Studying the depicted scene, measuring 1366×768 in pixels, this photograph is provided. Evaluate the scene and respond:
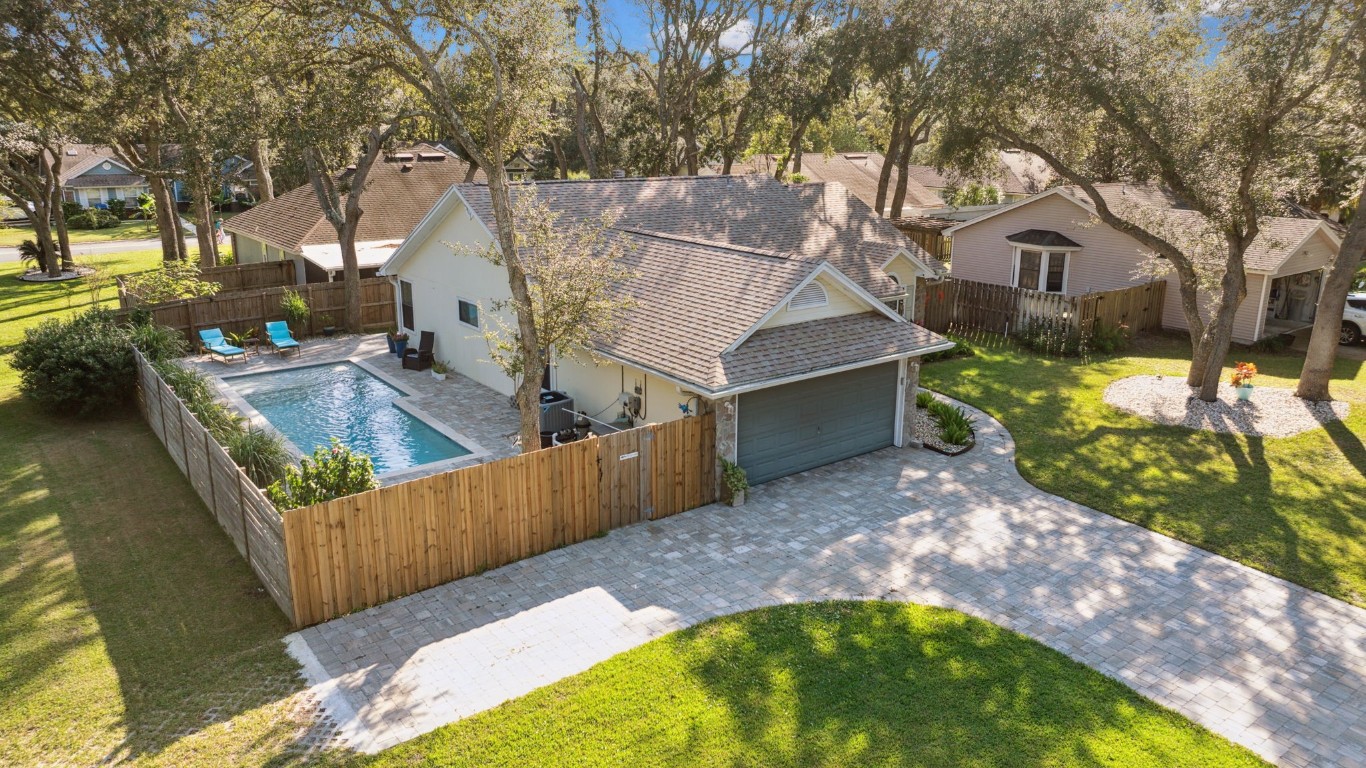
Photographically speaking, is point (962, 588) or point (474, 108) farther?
point (474, 108)

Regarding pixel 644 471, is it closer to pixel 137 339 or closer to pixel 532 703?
pixel 532 703

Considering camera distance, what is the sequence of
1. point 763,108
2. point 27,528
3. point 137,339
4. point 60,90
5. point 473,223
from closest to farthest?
point 27,528, point 137,339, point 473,223, point 60,90, point 763,108

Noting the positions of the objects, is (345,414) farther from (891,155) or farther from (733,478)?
(891,155)

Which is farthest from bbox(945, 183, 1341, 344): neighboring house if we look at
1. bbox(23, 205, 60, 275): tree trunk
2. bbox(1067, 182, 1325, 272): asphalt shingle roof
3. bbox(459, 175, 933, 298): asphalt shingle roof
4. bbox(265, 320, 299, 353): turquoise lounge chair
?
bbox(23, 205, 60, 275): tree trunk

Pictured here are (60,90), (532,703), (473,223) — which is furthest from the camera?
(60,90)

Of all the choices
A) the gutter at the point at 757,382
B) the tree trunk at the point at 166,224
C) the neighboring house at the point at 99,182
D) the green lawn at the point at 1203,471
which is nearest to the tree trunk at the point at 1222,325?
the green lawn at the point at 1203,471

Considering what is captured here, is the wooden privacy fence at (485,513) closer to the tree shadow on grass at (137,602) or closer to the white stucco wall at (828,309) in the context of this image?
the tree shadow on grass at (137,602)

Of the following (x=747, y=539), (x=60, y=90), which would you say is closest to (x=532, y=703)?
(x=747, y=539)

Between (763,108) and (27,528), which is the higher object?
(763,108)

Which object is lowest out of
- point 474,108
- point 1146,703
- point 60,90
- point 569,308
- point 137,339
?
point 1146,703
